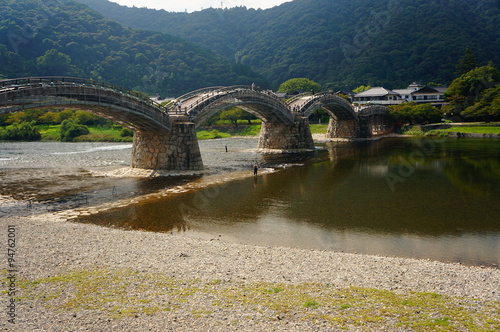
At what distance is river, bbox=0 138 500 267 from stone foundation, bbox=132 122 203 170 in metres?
2.28

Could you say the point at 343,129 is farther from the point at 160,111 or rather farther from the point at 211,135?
the point at 160,111

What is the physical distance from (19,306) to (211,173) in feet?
77.9

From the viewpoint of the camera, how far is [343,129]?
69.0m

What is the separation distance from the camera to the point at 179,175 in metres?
30.7

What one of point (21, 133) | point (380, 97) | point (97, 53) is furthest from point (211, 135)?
point (97, 53)

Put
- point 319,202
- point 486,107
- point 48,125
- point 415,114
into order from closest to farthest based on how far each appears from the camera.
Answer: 1. point 319,202
2. point 486,107
3. point 415,114
4. point 48,125

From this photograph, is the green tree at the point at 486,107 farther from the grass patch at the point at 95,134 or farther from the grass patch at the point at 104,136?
the grass patch at the point at 95,134

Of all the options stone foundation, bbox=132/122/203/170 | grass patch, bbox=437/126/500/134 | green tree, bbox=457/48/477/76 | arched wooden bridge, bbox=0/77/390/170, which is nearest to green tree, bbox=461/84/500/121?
grass patch, bbox=437/126/500/134

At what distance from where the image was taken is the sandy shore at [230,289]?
7.59 metres

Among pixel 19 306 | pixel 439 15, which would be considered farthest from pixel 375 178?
pixel 439 15

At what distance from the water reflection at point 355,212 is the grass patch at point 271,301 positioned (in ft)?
14.7

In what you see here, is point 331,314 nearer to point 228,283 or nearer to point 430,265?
point 228,283

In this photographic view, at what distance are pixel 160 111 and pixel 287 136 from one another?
2321cm

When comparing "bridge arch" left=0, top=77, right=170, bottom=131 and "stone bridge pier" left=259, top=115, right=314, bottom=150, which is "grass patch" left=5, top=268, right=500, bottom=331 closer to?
"bridge arch" left=0, top=77, right=170, bottom=131
